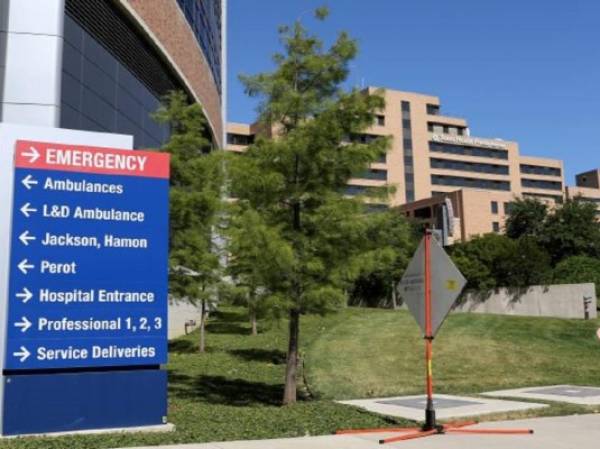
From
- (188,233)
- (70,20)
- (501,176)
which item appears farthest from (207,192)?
(501,176)

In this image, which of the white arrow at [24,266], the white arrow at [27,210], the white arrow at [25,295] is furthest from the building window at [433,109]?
the white arrow at [25,295]

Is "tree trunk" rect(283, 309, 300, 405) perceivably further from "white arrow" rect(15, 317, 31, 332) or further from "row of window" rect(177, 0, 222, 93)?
"row of window" rect(177, 0, 222, 93)

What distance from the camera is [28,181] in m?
9.05

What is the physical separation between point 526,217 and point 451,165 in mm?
58999

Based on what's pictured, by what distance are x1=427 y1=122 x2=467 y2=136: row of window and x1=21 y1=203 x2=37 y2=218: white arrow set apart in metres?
110

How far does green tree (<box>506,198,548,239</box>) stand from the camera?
193 ft

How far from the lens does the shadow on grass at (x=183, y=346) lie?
2276 cm

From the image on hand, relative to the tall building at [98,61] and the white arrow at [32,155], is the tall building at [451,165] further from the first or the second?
the white arrow at [32,155]

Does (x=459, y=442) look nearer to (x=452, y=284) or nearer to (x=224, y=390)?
(x=452, y=284)

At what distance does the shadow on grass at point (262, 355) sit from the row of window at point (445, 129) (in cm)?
9805

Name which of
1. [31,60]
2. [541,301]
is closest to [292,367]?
[31,60]

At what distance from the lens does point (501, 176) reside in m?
124

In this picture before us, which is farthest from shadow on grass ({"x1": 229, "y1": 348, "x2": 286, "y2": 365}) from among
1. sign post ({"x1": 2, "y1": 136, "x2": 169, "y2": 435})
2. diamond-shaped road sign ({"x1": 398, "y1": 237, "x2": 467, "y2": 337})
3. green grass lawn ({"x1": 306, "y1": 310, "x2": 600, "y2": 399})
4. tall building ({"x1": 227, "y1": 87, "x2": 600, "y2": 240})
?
tall building ({"x1": 227, "y1": 87, "x2": 600, "y2": 240})

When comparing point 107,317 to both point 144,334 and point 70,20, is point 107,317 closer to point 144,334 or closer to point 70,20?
point 144,334
